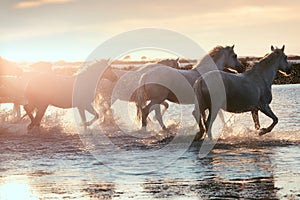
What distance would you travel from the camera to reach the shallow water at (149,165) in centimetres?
747

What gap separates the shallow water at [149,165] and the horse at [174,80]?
2.20 feet

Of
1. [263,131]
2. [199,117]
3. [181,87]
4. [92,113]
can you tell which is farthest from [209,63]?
[92,113]

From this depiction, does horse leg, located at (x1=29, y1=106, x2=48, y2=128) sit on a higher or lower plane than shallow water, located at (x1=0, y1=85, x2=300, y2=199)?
higher

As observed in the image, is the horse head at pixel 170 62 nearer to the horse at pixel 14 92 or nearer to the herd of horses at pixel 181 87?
the herd of horses at pixel 181 87

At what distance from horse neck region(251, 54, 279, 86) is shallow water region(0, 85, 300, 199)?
118 cm

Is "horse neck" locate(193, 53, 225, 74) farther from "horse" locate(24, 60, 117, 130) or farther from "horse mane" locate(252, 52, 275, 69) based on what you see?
"horse" locate(24, 60, 117, 130)

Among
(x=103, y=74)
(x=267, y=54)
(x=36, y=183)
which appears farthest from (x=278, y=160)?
(x=103, y=74)

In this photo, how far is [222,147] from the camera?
11.8m

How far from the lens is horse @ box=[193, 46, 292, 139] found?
492 inches

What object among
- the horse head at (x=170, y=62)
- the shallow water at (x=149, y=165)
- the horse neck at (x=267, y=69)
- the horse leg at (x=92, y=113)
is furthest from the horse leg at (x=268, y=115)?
the horse leg at (x=92, y=113)

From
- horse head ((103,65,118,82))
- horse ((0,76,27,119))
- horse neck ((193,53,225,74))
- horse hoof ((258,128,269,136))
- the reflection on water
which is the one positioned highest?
horse neck ((193,53,225,74))

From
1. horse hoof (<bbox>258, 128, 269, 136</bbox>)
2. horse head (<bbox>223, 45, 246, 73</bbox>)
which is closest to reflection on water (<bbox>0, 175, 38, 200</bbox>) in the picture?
horse hoof (<bbox>258, 128, 269, 136</bbox>)

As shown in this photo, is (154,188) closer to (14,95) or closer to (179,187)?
(179,187)

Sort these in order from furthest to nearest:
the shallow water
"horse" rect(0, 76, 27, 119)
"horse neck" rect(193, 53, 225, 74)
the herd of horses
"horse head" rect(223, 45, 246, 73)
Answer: "horse" rect(0, 76, 27, 119) < "horse head" rect(223, 45, 246, 73) < "horse neck" rect(193, 53, 225, 74) < the herd of horses < the shallow water
